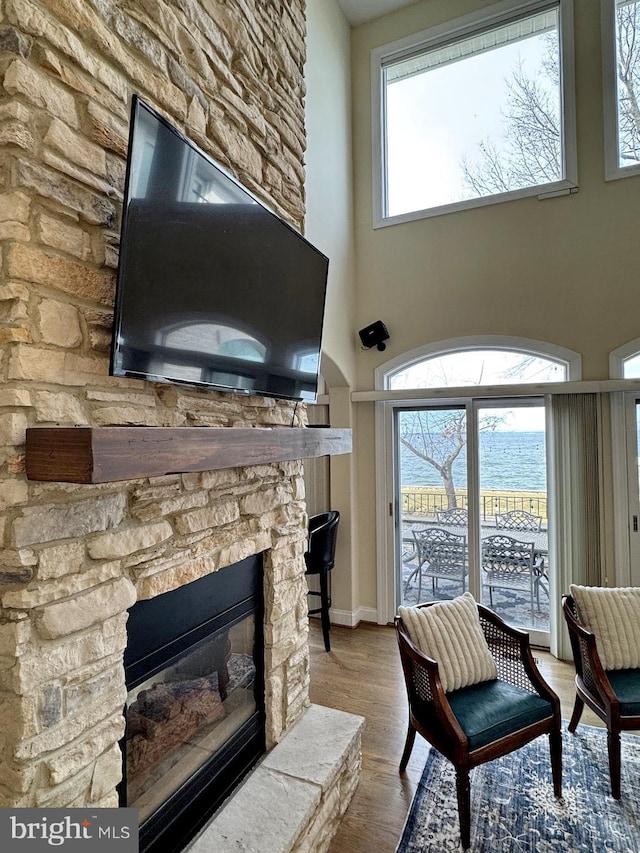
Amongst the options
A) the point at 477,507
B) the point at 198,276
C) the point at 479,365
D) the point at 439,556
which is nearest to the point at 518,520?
the point at 477,507

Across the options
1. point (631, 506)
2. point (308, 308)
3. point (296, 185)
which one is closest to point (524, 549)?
point (631, 506)

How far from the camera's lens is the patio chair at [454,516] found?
4164mm

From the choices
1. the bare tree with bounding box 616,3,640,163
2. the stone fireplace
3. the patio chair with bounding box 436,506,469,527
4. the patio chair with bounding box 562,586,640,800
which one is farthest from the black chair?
the bare tree with bounding box 616,3,640,163

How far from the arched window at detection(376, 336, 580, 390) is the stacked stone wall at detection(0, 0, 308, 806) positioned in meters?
2.73

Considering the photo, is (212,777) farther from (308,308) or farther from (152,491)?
(308,308)

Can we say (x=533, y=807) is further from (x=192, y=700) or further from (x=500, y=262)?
(x=500, y=262)

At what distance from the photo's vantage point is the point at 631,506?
11.6 feet

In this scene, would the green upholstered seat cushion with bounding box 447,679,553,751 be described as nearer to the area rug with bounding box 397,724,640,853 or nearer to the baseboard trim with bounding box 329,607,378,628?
the area rug with bounding box 397,724,640,853

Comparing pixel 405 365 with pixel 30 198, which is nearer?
pixel 30 198

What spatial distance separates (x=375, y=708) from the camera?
3.08 metres

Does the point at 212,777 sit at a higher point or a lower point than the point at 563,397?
lower

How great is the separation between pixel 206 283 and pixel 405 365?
114 inches

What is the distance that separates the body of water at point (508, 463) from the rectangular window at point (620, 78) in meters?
2.05

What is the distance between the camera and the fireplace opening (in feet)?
5.21
